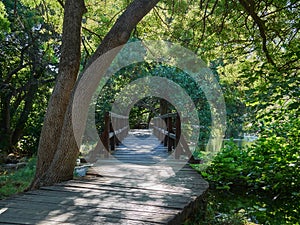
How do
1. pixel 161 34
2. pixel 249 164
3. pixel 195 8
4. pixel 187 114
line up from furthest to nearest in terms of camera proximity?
pixel 187 114 < pixel 161 34 < pixel 195 8 < pixel 249 164

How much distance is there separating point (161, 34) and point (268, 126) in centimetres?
362

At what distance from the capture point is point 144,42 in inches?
332

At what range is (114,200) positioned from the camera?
328 centimetres

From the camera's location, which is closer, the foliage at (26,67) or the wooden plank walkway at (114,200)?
the wooden plank walkway at (114,200)

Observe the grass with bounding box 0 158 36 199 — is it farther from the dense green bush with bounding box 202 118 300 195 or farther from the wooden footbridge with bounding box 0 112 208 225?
the dense green bush with bounding box 202 118 300 195

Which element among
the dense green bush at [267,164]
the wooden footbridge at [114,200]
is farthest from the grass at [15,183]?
the dense green bush at [267,164]

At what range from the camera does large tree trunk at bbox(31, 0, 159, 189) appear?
4230 mm

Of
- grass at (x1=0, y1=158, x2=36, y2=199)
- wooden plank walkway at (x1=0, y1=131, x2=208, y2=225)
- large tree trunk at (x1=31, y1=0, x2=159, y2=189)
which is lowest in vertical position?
grass at (x1=0, y1=158, x2=36, y2=199)

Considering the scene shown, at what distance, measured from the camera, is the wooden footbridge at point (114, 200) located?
270cm

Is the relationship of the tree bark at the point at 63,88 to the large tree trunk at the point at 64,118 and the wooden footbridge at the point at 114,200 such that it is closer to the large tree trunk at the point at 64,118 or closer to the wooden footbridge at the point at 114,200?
the large tree trunk at the point at 64,118

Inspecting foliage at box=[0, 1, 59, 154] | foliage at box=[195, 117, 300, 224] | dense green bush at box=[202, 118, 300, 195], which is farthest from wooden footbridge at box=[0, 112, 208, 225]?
foliage at box=[0, 1, 59, 154]

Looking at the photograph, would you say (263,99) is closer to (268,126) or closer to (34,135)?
(268,126)

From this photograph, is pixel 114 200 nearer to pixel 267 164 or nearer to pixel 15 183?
pixel 267 164

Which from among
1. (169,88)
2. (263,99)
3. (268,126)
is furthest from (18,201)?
(169,88)
